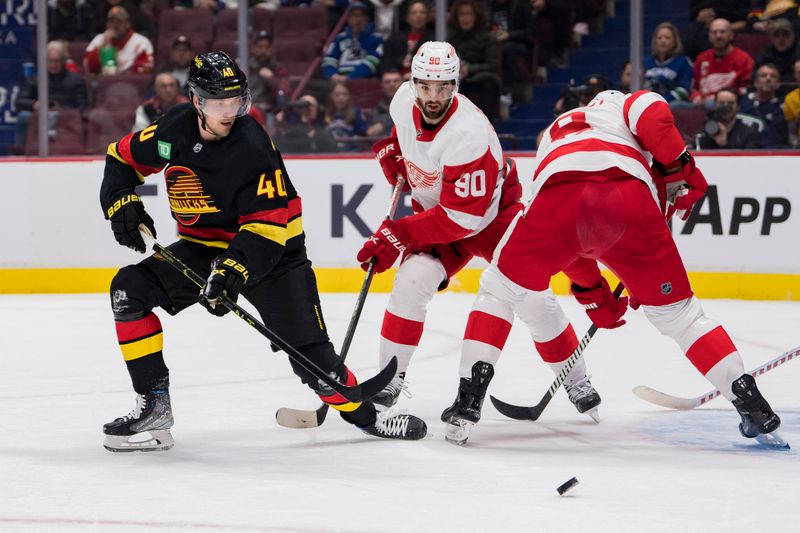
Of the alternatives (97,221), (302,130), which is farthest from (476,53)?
(97,221)

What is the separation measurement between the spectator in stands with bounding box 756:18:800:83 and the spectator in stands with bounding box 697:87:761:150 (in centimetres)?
24

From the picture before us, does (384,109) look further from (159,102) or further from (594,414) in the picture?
(594,414)

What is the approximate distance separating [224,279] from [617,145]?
1078 mm

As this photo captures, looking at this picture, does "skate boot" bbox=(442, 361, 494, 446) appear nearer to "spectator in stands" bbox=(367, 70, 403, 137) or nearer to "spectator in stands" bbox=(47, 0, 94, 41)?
"spectator in stands" bbox=(367, 70, 403, 137)

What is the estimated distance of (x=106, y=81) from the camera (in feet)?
24.3

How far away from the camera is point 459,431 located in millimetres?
3377

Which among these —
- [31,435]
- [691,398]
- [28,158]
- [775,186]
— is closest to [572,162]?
[691,398]

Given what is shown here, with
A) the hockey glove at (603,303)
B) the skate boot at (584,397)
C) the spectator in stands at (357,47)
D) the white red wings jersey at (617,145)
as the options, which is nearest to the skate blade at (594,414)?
the skate boot at (584,397)

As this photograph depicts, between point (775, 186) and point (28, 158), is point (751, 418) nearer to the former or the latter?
point (775, 186)

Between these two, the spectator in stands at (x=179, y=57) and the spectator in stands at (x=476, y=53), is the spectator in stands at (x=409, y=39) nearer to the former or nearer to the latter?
the spectator in stands at (x=476, y=53)

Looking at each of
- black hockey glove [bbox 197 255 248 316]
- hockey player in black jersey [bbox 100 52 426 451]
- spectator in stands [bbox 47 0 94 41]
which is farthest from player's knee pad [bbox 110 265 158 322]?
spectator in stands [bbox 47 0 94 41]

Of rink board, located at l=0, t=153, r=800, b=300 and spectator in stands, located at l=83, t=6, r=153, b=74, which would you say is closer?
rink board, located at l=0, t=153, r=800, b=300

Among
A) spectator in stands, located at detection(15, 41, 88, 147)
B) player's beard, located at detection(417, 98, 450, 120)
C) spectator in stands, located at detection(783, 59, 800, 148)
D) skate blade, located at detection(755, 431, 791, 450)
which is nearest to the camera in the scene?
skate blade, located at detection(755, 431, 791, 450)

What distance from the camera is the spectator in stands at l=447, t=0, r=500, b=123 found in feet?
23.0
